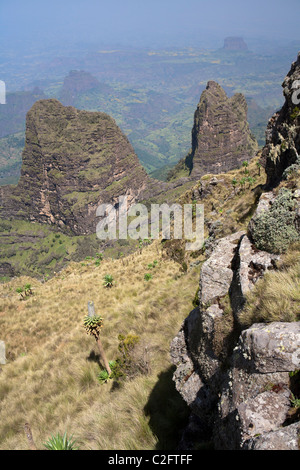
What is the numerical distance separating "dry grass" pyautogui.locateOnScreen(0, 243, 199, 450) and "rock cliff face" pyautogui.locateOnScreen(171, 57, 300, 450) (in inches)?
73.7

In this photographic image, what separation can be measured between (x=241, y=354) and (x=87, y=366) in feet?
36.5

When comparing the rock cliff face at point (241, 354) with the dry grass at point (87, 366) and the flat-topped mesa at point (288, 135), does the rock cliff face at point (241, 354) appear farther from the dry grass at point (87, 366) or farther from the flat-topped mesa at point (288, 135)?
the flat-topped mesa at point (288, 135)

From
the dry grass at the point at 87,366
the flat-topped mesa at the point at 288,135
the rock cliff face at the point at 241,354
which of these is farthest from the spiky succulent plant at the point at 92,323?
the flat-topped mesa at the point at 288,135

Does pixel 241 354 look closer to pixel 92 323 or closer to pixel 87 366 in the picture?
pixel 92 323

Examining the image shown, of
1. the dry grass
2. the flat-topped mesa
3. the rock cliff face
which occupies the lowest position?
the dry grass

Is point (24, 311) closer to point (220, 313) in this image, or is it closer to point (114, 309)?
point (114, 309)

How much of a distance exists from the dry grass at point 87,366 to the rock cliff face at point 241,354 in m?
1.87

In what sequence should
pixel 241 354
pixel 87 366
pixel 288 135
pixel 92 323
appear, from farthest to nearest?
pixel 288 135 < pixel 87 366 < pixel 92 323 < pixel 241 354

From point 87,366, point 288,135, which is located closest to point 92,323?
point 87,366

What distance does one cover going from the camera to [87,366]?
13156mm

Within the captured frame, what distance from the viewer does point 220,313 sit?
5.88 m

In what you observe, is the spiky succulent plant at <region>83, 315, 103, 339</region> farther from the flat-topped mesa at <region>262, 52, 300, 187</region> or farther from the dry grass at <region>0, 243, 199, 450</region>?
the flat-topped mesa at <region>262, 52, 300, 187</region>

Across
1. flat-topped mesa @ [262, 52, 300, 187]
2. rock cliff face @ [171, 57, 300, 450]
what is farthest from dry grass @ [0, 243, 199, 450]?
flat-topped mesa @ [262, 52, 300, 187]

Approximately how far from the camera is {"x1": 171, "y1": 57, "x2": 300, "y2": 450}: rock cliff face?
11.4ft
